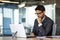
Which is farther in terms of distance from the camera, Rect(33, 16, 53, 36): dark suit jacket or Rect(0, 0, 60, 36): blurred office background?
Rect(0, 0, 60, 36): blurred office background

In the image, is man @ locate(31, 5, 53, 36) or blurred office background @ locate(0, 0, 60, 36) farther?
blurred office background @ locate(0, 0, 60, 36)

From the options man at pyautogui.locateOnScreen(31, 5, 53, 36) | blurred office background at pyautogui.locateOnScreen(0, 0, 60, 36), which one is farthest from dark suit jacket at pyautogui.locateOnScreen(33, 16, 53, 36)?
blurred office background at pyautogui.locateOnScreen(0, 0, 60, 36)

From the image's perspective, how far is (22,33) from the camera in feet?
7.17

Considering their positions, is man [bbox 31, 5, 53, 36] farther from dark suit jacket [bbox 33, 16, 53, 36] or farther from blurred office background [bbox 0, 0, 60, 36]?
blurred office background [bbox 0, 0, 60, 36]

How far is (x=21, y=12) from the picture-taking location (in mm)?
5645

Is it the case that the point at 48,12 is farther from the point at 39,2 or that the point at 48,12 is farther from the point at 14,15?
the point at 14,15

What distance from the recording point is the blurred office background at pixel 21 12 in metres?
5.54

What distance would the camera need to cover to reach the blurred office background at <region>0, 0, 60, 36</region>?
5.54 metres

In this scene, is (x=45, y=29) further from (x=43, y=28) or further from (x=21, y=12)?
(x=21, y=12)

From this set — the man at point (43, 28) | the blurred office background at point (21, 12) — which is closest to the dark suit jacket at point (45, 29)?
the man at point (43, 28)

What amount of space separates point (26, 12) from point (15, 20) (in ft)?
1.44

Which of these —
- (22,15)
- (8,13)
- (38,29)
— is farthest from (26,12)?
(38,29)

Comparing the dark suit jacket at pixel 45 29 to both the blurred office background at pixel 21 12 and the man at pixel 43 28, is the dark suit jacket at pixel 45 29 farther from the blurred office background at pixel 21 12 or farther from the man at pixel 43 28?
the blurred office background at pixel 21 12

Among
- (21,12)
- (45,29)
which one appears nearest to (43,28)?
(45,29)
